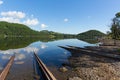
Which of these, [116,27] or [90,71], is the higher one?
[116,27]

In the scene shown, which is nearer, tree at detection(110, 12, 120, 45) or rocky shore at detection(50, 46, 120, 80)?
rocky shore at detection(50, 46, 120, 80)

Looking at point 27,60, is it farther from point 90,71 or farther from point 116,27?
point 116,27

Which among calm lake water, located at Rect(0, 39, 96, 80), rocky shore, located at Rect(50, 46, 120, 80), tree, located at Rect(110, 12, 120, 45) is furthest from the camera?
tree, located at Rect(110, 12, 120, 45)

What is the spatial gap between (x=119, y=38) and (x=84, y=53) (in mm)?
54366

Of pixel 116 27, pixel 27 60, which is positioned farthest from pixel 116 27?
pixel 27 60

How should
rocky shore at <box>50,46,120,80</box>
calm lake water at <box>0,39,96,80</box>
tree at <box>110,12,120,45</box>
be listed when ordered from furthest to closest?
tree at <box>110,12,120,45</box>, calm lake water at <box>0,39,96,80</box>, rocky shore at <box>50,46,120,80</box>

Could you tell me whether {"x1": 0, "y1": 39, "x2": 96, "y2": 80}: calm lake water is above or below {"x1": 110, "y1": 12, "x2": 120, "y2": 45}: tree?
below

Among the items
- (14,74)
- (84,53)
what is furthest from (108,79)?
(84,53)

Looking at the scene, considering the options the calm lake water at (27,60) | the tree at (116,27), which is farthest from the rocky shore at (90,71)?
the tree at (116,27)

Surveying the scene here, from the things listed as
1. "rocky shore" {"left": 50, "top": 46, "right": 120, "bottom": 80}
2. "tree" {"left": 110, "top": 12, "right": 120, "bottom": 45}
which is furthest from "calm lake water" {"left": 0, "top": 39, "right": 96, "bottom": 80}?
"tree" {"left": 110, "top": 12, "right": 120, "bottom": 45}

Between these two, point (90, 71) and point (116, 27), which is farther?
→ point (116, 27)

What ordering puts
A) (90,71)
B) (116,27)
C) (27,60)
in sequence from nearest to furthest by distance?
(90,71) < (27,60) < (116,27)

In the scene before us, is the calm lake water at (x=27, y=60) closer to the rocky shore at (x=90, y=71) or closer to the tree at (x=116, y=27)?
the rocky shore at (x=90, y=71)

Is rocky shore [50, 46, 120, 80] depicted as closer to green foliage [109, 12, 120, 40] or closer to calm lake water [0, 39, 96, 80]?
calm lake water [0, 39, 96, 80]
